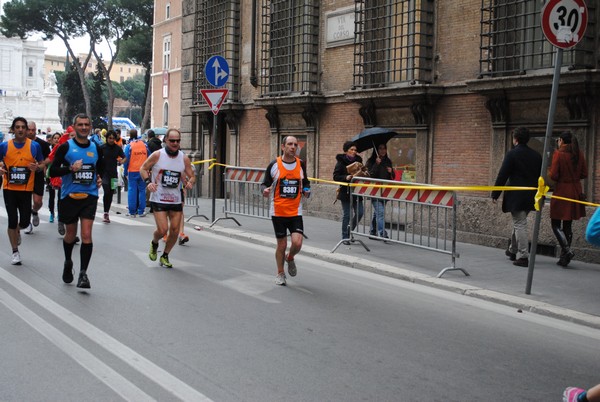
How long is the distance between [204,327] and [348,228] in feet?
21.3

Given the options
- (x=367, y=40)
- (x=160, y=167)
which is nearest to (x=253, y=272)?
(x=160, y=167)

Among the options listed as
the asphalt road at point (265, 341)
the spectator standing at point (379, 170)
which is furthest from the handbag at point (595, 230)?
the spectator standing at point (379, 170)

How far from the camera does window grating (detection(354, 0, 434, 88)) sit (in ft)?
49.9

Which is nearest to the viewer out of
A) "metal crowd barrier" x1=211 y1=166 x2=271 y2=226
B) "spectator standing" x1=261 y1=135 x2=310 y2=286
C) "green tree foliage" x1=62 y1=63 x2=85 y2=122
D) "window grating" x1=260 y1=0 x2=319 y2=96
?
"spectator standing" x1=261 y1=135 x2=310 y2=286

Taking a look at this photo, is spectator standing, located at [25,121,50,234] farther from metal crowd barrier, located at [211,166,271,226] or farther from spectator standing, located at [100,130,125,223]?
metal crowd barrier, located at [211,166,271,226]

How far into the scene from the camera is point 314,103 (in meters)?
18.4

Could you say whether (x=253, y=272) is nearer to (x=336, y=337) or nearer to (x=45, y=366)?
(x=336, y=337)

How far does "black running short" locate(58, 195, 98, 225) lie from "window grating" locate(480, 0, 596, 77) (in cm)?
730

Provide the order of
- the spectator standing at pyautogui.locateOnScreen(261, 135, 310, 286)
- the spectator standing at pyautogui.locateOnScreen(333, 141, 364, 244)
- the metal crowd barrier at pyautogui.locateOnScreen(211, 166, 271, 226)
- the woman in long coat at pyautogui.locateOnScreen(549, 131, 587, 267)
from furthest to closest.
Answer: the metal crowd barrier at pyautogui.locateOnScreen(211, 166, 271, 226) < the spectator standing at pyautogui.locateOnScreen(333, 141, 364, 244) < the woman in long coat at pyautogui.locateOnScreen(549, 131, 587, 267) < the spectator standing at pyautogui.locateOnScreen(261, 135, 310, 286)

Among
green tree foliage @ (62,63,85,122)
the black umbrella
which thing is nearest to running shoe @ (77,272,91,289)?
the black umbrella

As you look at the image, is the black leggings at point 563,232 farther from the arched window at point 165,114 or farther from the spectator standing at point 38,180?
the arched window at point 165,114

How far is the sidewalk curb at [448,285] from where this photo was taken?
8133 mm

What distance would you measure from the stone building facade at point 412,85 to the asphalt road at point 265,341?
421 centimetres

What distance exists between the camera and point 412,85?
15.1 meters
